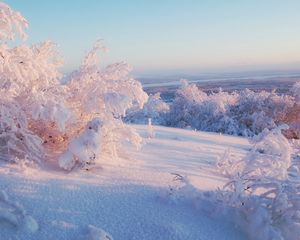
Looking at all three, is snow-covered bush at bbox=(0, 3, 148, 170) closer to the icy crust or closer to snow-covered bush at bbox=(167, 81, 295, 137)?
the icy crust

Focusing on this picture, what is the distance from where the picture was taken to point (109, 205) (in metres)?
4.70

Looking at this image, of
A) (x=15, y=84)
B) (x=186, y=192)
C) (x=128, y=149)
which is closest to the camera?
(x=186, y=192)

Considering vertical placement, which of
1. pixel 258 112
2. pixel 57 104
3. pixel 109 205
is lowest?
pixel 258 112

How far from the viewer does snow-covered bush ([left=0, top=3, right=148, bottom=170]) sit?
5312 millimetres

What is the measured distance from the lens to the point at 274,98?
22.9 meters

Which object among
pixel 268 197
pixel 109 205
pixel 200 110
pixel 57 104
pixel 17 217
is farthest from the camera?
pixel 200 110

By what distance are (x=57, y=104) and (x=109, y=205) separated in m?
1.36

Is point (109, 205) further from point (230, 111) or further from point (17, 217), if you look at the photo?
point (230, 111)

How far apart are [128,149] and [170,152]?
690mm

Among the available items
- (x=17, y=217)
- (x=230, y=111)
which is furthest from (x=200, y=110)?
(x=17, y=217)

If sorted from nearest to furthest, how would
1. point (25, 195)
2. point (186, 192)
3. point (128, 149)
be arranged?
point (25, 195) → point (186, 192) → point (128, 149)

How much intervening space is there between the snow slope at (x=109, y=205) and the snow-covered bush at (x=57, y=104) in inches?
11.1

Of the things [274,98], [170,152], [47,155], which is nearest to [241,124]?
[274,98]

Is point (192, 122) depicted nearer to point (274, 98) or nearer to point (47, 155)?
point (274, 98)
